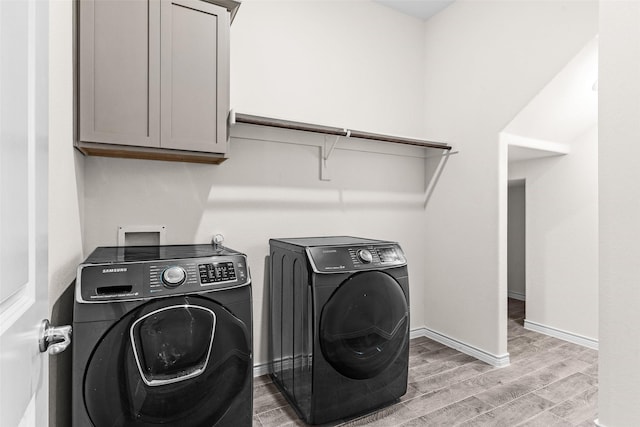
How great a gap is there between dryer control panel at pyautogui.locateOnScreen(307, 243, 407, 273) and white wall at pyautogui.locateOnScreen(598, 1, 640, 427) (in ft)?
3.13

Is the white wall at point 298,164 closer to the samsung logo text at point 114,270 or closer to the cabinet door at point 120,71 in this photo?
the cabinet door at point 120,71

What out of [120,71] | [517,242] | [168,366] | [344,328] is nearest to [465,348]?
[344,328]

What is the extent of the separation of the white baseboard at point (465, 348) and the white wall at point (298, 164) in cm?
13

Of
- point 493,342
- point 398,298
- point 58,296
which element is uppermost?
point 58,296

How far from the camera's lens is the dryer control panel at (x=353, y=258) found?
1861 mm

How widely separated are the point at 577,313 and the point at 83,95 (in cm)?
384

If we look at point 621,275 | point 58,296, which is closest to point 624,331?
point 621,275

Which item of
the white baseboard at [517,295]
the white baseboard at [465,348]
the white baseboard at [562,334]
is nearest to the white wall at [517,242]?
the white baseboard at [517,295]

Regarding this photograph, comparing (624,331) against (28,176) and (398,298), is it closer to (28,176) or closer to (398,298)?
(398,298)

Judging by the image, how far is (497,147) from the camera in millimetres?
2615

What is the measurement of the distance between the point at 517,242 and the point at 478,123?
7.22ft

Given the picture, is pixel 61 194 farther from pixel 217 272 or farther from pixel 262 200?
pixel 262 200

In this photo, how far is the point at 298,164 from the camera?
2.62 meters

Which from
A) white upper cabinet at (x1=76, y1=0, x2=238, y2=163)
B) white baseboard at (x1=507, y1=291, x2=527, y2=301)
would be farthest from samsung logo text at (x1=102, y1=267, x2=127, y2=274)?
white baseboard at (x1=507, y1=291, x2=527, y2=301)
